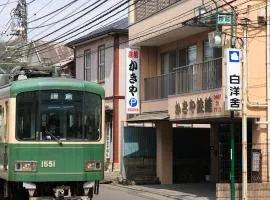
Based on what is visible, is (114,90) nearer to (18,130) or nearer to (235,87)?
(235,87)

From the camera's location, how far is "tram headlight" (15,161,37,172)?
13.9 meters

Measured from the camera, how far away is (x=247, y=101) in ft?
57.0

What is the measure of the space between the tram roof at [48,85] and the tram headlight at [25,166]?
1.61 meters

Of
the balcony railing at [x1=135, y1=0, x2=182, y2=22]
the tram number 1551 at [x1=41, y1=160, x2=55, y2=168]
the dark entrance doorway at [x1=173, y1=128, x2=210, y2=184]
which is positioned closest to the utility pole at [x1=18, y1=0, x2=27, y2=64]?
the balcony railing at [x1=135, y1=0, x2=182, y2=22]

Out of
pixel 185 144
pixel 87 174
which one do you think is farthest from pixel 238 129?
pixel 87 174

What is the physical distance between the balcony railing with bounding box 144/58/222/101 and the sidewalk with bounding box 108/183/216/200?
348 centimetres

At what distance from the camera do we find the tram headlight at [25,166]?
Result: 45.7ft

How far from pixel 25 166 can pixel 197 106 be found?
23.2 ft

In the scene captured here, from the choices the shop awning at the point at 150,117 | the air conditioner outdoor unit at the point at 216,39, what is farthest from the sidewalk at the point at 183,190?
the air conditioner outdoor unit at the point at 216,39

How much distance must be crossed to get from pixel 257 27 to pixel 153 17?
20.1 feet

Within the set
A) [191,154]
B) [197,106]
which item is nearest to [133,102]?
[191,154]

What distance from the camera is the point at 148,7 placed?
79.1 feet

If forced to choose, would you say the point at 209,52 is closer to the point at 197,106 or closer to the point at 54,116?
the point at 197,106

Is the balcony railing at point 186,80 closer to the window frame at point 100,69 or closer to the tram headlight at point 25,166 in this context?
the tram headlight at point 25,166
